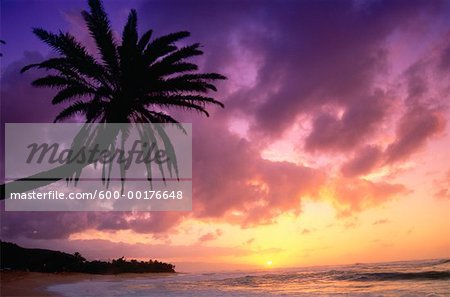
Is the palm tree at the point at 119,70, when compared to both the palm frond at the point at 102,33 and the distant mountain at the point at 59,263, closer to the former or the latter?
the palm frond at the point at 102,33

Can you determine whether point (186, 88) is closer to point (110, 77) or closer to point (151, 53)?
point (151, 53)

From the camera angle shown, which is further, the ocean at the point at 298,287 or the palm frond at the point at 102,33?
the ocean at the point at 298,287

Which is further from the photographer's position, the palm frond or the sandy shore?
the sandy shore

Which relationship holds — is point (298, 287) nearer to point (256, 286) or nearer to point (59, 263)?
point (256, 286)

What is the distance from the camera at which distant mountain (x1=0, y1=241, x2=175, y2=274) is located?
1500 inches

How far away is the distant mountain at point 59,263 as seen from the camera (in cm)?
3809

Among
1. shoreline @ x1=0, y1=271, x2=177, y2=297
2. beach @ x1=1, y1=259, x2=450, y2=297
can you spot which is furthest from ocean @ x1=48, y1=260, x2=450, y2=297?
shoreline @ x1=0, y1=271, x2=177, y2=297

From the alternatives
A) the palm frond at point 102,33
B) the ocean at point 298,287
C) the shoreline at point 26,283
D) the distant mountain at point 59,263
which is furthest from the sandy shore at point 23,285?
the palm frond at point 102,33

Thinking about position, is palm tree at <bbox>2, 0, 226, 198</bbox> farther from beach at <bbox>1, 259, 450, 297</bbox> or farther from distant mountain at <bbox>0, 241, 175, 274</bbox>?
distant mountain at <bbox>0, 241, 175, 274</bbox>

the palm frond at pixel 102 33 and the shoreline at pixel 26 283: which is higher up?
the palm frond at pixel 102 33

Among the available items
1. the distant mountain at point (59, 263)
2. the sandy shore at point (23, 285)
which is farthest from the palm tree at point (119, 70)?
the distant mountain at point (59, 263)

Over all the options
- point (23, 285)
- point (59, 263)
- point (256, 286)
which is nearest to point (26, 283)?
point (23, 285)

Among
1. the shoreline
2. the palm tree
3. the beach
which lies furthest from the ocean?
the palm tree

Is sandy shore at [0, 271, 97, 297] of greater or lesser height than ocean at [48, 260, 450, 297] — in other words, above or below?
above
